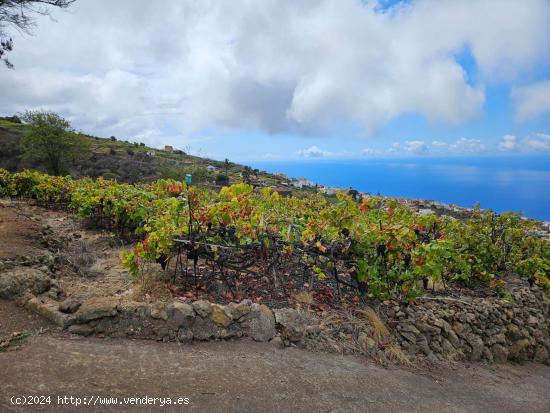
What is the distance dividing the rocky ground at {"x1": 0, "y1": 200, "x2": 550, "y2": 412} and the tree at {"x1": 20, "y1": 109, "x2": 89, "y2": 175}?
30419mm

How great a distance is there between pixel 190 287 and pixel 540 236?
1029cm

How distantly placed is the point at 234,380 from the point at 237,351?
2.26ft

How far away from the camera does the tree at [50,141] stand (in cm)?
3291

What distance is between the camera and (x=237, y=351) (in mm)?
4699

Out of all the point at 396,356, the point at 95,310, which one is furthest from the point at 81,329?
the point at 396,356

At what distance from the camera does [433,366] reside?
554 cm

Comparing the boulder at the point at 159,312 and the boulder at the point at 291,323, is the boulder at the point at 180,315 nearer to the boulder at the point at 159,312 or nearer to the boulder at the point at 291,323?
the boulder at the point at 159,312

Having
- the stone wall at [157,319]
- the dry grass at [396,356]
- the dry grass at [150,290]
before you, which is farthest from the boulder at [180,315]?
the dry grass at [396,356]

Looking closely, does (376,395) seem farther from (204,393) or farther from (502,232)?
(502,232)

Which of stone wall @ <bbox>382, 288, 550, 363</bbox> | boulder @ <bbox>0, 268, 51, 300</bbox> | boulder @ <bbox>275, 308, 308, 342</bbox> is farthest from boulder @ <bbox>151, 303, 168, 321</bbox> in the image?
stone wall @ <bbox>382, 288, 550, 363</bbox>

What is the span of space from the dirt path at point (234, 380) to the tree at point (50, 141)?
1343 inches

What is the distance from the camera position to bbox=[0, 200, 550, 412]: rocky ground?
370 centimetres

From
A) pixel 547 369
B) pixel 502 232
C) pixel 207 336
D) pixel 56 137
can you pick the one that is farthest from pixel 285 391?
pixel 56 137

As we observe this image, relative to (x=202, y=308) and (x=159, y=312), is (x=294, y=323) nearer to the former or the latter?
(x=202, y=308)
